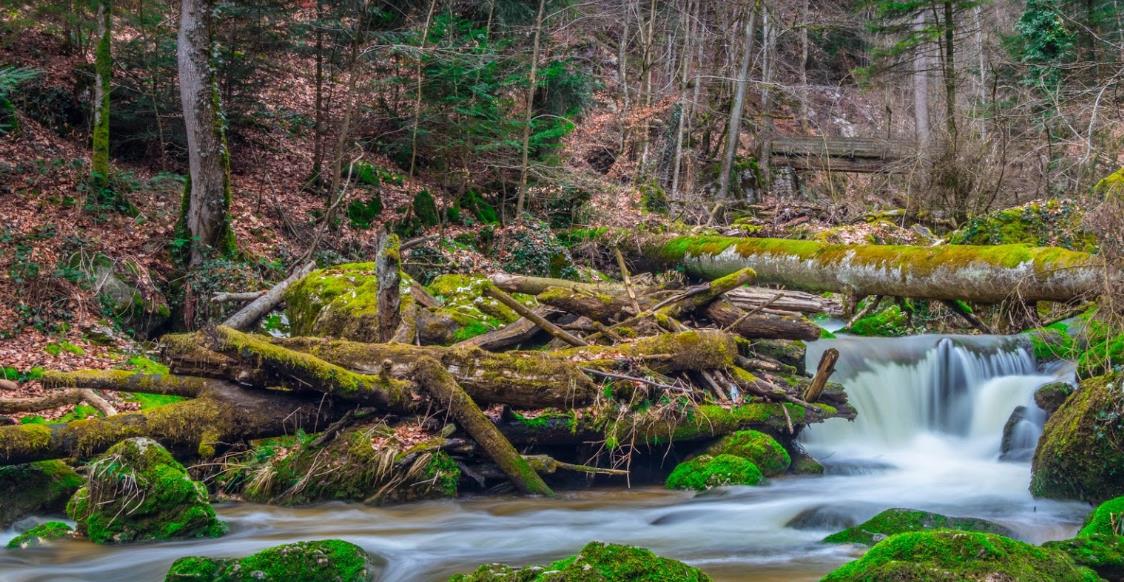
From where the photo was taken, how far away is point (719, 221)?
71.8ft

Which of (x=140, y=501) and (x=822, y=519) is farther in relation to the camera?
(x=822, y=519)

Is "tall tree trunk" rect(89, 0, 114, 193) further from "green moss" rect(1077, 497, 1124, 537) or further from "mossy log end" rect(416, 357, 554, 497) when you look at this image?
"green moss" rect(1077, 497, 1124, 537)

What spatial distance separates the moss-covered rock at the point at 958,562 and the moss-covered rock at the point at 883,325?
10808 mm

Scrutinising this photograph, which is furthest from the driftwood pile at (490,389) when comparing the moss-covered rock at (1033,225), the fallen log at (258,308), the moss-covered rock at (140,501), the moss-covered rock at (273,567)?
the moss-covered rock at (1033,225)

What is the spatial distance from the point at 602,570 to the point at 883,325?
12.6m

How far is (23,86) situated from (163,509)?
12.3 meters

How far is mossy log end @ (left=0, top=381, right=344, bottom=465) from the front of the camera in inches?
300

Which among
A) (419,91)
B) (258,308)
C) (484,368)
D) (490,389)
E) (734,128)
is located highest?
(419,91)

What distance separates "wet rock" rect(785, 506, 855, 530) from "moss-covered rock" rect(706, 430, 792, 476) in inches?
44.8

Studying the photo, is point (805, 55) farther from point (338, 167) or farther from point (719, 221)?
point (338, 167)

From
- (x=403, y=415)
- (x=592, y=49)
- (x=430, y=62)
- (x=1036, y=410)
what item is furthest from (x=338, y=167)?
(x=592, y=49)

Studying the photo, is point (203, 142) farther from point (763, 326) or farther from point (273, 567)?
point (273, 567)

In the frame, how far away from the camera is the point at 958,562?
4293 millimetres

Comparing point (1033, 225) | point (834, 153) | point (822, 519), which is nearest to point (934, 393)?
point (1033, 225)
